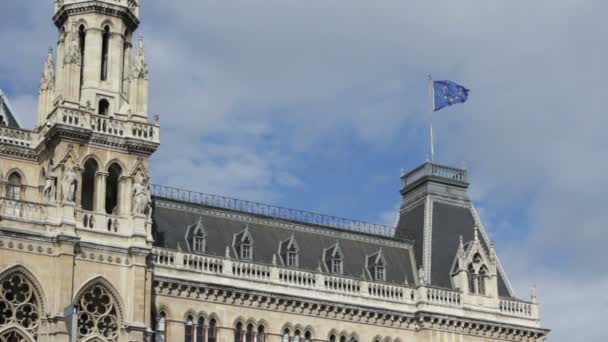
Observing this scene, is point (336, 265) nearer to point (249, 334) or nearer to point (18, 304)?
point (249, 334)

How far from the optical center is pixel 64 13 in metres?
75.7

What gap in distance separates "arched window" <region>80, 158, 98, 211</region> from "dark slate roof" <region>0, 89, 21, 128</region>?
7850 mm

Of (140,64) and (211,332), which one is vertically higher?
(140,64)

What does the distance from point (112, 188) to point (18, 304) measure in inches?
371

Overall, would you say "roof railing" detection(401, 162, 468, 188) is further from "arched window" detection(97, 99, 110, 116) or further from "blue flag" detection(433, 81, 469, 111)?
"arched window" detection(97, 99, 110, 116)

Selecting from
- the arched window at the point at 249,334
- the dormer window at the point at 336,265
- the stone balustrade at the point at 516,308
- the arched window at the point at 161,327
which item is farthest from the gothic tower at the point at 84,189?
the stone balustrade at the point at 516,308

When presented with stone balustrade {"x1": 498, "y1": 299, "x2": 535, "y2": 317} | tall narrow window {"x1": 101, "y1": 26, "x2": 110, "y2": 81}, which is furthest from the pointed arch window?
tall narrow window {"x1": 101, "y1": 26, "x2": 110, "y2": 81}

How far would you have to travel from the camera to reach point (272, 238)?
8288cm

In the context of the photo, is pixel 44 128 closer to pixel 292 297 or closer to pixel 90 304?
pixel 90 304

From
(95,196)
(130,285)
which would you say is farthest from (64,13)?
(130,285)

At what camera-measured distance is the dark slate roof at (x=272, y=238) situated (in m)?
79.2

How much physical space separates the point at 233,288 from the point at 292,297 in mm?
3921

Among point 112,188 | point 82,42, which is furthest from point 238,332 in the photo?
point 82,42

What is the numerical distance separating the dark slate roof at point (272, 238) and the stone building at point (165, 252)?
0.34ft
